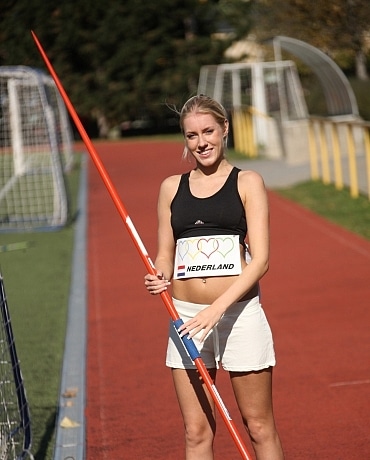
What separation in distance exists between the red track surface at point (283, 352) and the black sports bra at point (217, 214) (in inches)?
22.9

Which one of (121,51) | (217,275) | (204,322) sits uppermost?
(217,275)

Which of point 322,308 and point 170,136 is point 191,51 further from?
point 322,308

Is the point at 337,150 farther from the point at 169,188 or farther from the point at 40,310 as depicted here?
the point at 169,188

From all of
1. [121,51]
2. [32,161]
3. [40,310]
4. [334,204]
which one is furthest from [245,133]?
[40,310]

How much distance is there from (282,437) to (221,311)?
2.17m

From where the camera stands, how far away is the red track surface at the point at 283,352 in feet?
20.2

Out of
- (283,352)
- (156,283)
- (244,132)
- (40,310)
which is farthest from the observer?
(244,132)

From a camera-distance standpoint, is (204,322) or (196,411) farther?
(196,411)

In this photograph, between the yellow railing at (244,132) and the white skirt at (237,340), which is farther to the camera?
the yellow railing at (244,132)

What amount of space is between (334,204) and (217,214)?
1309cm

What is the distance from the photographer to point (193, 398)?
14.4ft

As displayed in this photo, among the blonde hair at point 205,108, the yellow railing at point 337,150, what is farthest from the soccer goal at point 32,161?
the blonde hair at point 205,108

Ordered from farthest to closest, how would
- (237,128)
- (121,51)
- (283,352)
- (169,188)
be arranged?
1. (121,51)
2. (237,128)
3. (283,352)
4. (169,188)

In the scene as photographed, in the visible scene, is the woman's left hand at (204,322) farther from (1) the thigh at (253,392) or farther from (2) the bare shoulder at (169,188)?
(2) the bare shoulder at (169,188)
